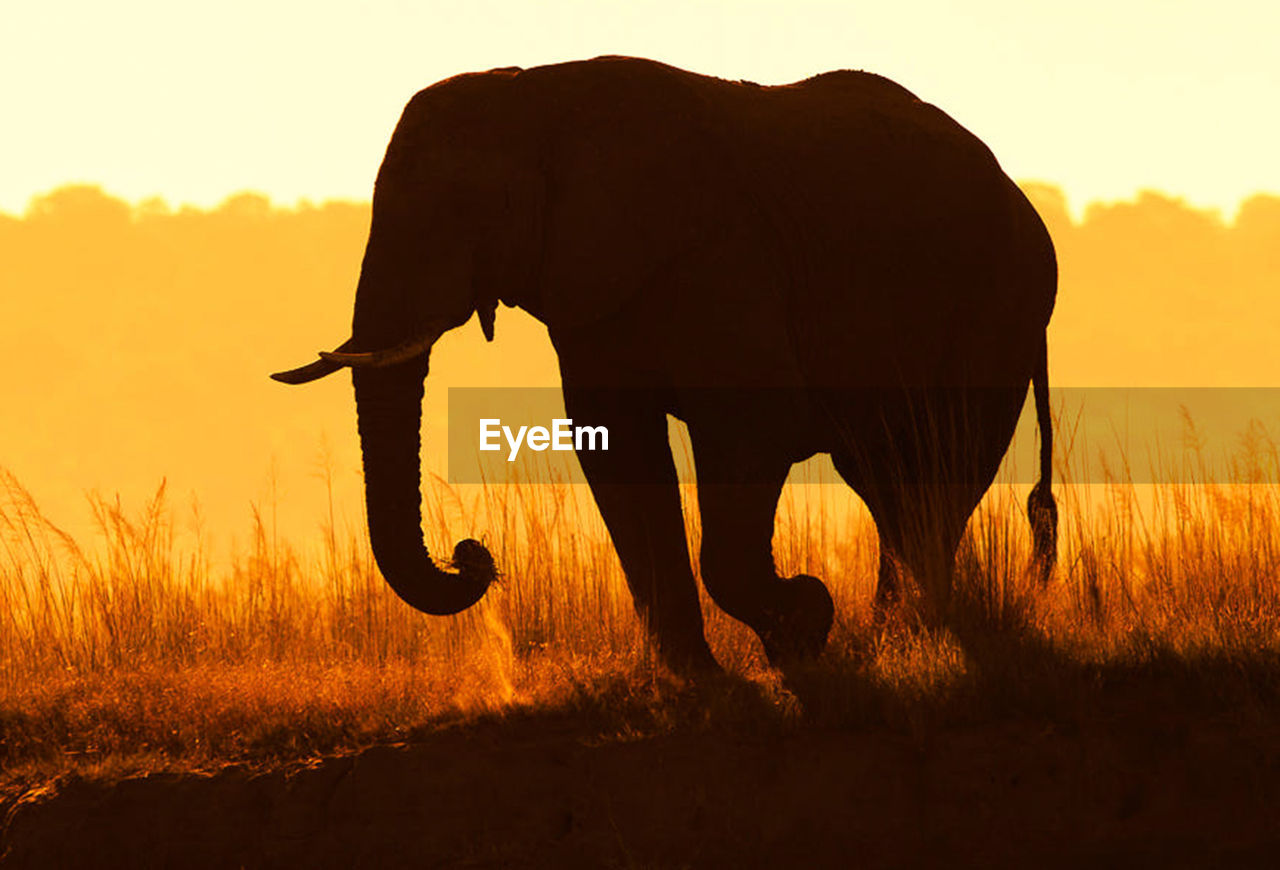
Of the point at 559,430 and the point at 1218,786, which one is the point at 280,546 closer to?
the point at 559,430

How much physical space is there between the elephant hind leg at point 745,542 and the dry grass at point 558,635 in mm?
284

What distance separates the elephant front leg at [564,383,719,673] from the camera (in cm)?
762

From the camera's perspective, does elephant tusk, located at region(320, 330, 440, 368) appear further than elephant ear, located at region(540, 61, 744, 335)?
No

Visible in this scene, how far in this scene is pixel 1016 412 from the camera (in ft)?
29.6

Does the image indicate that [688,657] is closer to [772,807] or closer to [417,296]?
[772,807]

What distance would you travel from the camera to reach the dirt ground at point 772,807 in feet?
20.9

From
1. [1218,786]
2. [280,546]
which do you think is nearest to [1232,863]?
[1218,786]

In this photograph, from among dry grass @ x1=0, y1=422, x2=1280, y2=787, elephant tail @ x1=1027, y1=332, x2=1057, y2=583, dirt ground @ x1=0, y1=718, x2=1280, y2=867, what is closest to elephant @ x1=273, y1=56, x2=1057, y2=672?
dry grass @ x1=0, y1=422, x2=1280, y2=787

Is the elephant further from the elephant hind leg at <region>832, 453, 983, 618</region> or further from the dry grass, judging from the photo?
the dry grass

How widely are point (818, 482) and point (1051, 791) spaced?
3606 mm

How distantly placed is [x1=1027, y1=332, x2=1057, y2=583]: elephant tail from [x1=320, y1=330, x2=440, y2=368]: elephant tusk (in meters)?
3.21

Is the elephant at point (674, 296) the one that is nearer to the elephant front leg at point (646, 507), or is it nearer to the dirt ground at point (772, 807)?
the elephant front leg at point (646, 507)

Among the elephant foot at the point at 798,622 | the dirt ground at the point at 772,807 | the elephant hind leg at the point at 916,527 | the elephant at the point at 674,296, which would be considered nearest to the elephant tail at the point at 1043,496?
the elephant hind leg at the point at 916,527

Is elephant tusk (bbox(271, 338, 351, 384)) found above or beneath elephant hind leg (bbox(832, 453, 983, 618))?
above
